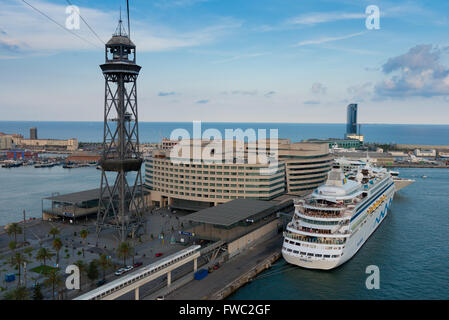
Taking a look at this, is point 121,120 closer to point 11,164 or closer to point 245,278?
point 245,278

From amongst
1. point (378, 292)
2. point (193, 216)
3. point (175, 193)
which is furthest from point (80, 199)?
point (378, 292)

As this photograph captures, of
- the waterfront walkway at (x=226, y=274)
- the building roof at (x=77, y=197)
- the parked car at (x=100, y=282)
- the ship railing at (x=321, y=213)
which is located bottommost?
the waterfront walkway at (x=226, y=274)

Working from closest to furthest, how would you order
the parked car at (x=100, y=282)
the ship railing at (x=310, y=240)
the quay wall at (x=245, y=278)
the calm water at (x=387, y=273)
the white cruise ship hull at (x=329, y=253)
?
1. the quay wall at (x=245, y=278)
2. the parked car at (x=100, y=282)
3. the calm water at (x=387, y=273)
4. the white cruise ship hull at (x=329, y=253)
5. the ship railing at (x=310, y=240)

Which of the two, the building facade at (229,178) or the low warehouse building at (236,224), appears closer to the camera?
the low warehouse building at (236,224)

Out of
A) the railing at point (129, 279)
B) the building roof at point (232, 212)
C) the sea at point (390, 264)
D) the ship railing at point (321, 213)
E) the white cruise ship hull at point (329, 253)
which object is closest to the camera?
the railing at point (129, 279)

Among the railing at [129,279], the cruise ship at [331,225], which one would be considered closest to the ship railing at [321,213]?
the cruise ship at [331,225]

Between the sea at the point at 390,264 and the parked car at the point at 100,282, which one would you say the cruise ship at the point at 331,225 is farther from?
the parked car at the point at 100,282
